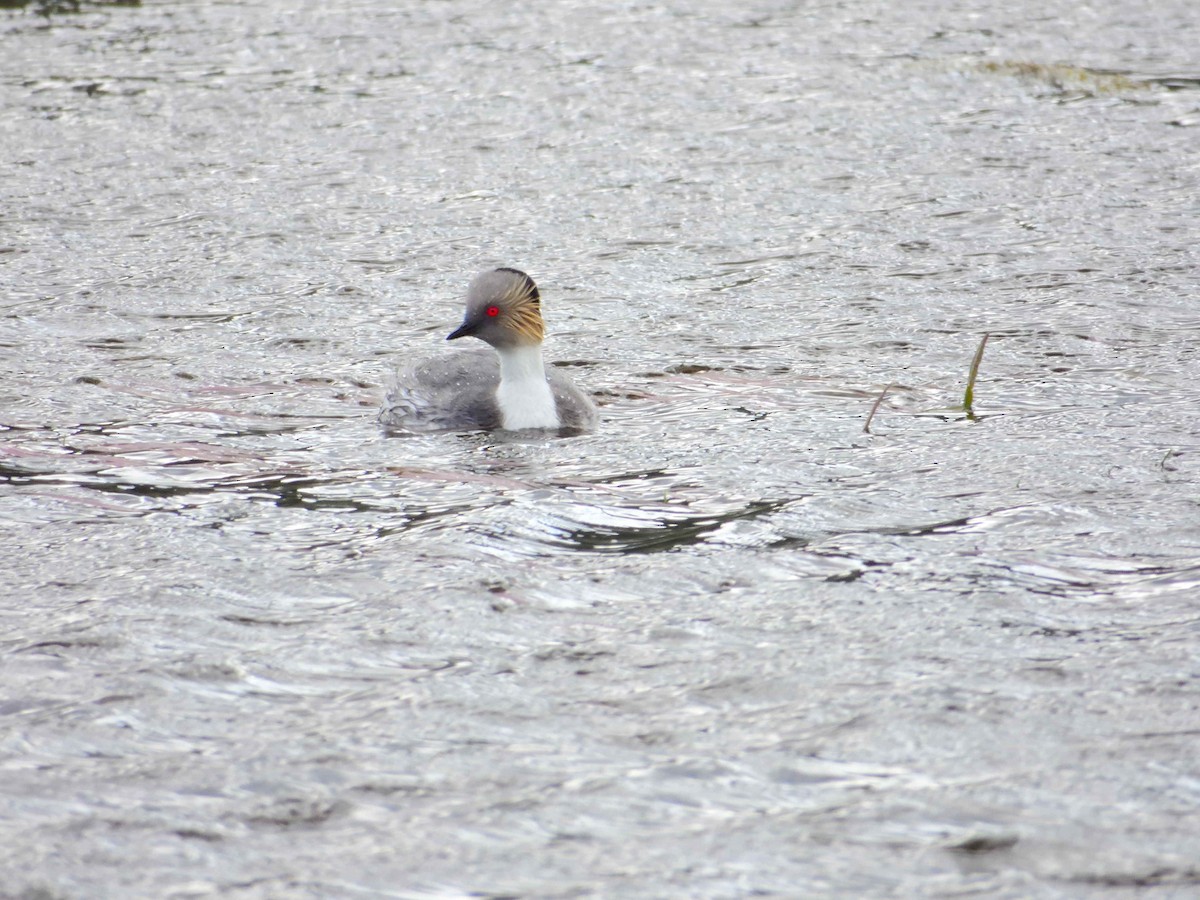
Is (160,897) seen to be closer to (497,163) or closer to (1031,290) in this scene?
(1031,290)

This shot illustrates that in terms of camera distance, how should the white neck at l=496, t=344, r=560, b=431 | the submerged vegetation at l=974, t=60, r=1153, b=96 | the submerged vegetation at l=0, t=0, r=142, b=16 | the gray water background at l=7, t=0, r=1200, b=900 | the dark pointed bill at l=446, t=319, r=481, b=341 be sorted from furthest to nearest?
the submerged vegetation at l=0, t=0, r=142, b=16 → the submerged vegetation at l=974, t=60, r=1153, b=96 → the dark pointed bill at l=446, t=319, r=481, b=341 → the white neck at l=496, t=344, r=560, b=431 → the gray water background at l=7, t=0, r=1200, b=900

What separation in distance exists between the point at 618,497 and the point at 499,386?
1686 mm

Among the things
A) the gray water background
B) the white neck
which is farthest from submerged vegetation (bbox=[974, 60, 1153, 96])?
the white neck

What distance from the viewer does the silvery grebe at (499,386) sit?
8352 mm

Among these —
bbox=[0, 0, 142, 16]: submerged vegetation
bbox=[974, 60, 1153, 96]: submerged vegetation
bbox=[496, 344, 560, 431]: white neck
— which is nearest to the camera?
bbox=[496, 344, 560, 431]: white neck

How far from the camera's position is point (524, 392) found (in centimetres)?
844

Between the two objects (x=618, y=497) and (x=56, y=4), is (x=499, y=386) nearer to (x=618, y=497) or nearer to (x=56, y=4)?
(x=618, y=497)

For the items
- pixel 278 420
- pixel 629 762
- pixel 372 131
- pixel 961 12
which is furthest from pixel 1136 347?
pixel 961 12

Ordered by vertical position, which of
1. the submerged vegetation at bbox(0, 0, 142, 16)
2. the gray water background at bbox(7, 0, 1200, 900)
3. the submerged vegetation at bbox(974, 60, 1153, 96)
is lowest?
the gray water background at bbox(7, 0, 1200, 900)

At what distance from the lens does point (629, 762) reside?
15.9 ft

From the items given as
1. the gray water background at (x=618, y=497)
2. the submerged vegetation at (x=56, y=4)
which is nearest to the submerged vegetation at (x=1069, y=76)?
the gray water background at (x=618, y=497)

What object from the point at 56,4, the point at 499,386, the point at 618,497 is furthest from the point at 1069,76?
the point at 56,4

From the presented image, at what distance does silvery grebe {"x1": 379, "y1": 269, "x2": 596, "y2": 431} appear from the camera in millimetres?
8352

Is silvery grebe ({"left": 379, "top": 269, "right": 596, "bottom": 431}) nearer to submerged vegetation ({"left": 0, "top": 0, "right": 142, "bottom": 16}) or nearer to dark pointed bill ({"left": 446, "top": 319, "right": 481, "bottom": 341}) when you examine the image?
dark pointed bill ({"left": 446, "top": 319, "right": 481, "bottom": 341})
